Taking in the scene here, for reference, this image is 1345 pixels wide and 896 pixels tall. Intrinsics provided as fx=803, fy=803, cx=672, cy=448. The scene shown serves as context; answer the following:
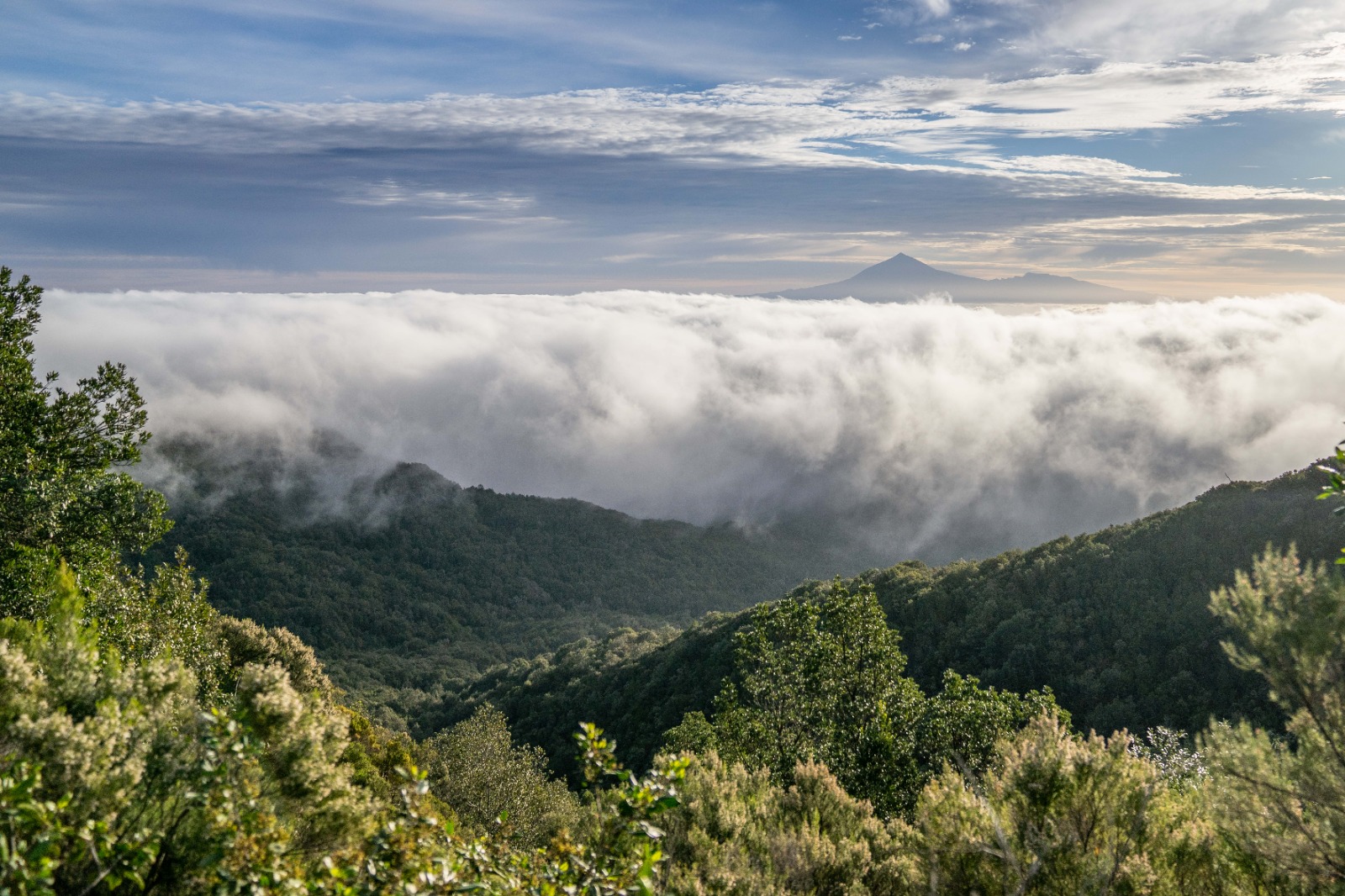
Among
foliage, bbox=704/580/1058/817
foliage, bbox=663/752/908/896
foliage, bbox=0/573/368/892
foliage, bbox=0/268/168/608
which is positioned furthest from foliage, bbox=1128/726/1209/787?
foliage, bbox=0/268/168/608

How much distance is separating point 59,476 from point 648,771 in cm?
1585

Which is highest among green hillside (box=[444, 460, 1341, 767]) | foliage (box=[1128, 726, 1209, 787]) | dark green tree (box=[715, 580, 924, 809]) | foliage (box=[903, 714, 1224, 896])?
foliage (box=[903, 714, 1224, 896])

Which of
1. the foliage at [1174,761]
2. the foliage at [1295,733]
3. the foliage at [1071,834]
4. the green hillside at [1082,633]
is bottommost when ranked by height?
the green hillside at [1082,633]

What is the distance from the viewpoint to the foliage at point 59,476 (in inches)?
656

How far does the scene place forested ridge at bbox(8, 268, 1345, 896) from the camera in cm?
717

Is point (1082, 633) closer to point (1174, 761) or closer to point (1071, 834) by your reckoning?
point (1174, 761)

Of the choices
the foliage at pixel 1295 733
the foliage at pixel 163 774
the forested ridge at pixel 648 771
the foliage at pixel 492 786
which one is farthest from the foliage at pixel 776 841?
the foliage at pixel 492 786

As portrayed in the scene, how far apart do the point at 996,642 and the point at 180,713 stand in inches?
3150

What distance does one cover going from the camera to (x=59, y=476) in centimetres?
1684

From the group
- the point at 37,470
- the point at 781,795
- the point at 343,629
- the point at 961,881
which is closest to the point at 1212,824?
the point at 961,881

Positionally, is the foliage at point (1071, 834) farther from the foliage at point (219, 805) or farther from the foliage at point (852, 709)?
the foliage at point (852, 709)

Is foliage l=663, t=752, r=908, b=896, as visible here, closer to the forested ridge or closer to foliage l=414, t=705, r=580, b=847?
the forested ridge

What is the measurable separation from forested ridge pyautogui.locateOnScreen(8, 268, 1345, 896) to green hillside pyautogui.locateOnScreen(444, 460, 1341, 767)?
118 feet

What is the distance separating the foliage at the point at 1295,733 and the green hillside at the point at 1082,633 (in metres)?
56.0
